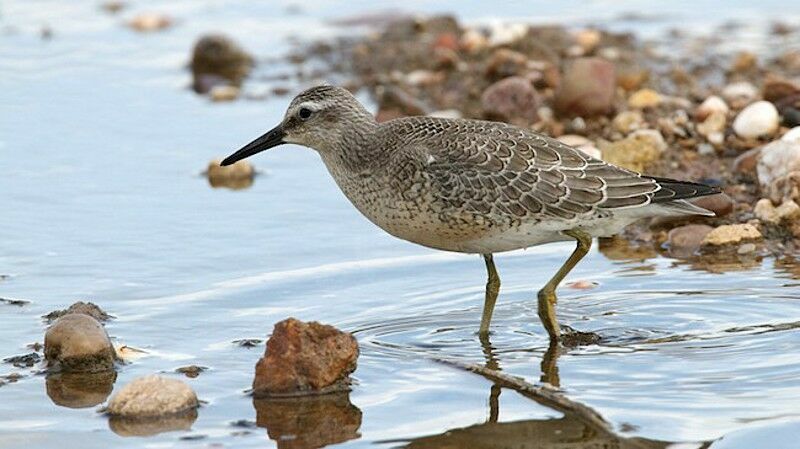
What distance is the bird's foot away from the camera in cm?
834

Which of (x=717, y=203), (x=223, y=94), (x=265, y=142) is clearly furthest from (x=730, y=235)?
(x=223, y=94)

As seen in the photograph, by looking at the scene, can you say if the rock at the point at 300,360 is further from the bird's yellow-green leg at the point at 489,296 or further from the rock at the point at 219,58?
the rock at the point at 219,58

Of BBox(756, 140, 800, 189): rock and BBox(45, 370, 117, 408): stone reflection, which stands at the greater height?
BBox(756, 140, 800, 189): rock

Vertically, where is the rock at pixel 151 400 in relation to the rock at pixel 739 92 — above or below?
below

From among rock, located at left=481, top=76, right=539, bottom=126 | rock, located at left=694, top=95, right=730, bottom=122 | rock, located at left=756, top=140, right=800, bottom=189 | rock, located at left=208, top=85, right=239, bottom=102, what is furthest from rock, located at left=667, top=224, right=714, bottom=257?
rock, located at left=208, top=85, right=239, bottom=102

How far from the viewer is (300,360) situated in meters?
A: 7.46

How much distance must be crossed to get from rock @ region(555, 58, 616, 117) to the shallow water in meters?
2.24

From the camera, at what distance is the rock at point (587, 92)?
12.6 metres

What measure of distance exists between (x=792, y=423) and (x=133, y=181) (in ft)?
20.8

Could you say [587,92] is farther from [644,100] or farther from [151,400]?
[151,400]

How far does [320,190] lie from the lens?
11.7 metres

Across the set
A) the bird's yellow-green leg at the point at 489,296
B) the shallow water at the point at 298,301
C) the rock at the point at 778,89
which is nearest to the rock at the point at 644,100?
the rock at the point at 778,89

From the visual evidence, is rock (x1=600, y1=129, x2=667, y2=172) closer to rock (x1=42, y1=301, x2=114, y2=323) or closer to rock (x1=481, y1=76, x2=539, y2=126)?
rock (x1=481, y1=76, x2=539, y2=126)

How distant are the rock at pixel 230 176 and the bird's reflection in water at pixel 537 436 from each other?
512 centimetres
